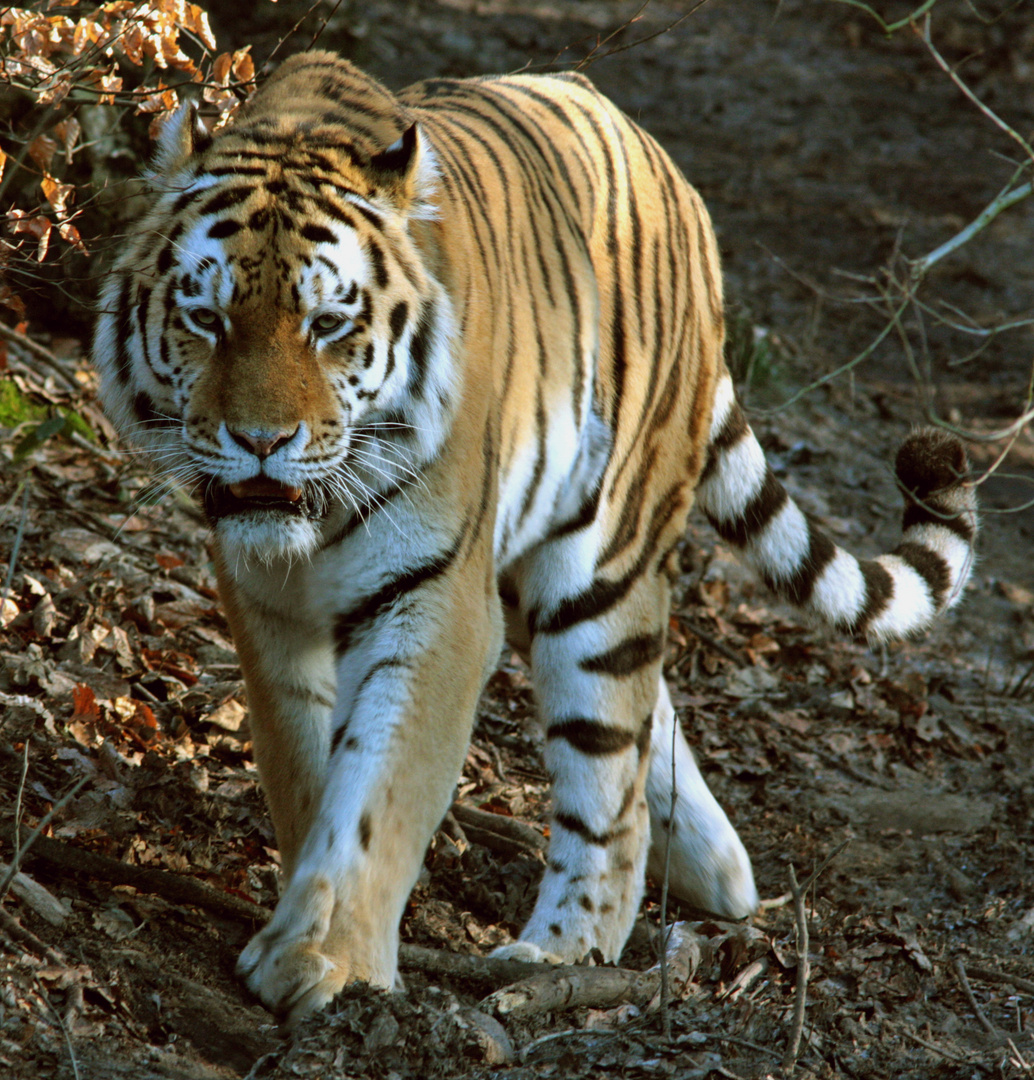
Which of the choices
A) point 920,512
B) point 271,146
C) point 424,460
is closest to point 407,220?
point 271,146

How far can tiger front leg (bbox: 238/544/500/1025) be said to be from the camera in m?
2.30

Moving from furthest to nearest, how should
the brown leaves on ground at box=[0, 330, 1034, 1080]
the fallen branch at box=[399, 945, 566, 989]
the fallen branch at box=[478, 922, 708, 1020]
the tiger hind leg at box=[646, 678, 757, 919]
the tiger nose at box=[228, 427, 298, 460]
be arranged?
the tiger hind leg at box=[646, 678, 757, 919], the fallen branch at box=[399, 945, 566, 989], the fallen branch at box=[478, 922, 708, 1020], the tiger nose at box=[228, 427, 298, 460], the brown leaves on ground at box=[0, 330, 1034, 1080]

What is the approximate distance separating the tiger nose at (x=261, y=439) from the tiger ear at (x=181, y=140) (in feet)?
2.03

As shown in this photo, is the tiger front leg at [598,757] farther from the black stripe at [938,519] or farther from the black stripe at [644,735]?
the black stripe at [938,519]

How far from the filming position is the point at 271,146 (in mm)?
2566

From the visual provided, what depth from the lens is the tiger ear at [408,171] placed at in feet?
8.32

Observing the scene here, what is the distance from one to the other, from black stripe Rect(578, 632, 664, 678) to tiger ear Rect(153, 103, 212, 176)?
5.18 feet

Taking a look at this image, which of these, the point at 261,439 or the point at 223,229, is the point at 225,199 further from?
the point at 261,439

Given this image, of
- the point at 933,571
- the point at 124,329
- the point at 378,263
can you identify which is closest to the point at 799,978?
the point at 378,263

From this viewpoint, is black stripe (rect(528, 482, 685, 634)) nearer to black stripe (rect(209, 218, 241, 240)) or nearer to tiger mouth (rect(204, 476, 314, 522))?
tiger mouth (rect(204, 476, 314, 522))

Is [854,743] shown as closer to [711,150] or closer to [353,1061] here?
[353,1061]

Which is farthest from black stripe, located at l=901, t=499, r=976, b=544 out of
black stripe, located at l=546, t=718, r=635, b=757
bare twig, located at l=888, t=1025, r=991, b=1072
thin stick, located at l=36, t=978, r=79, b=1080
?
thin stick, located at l=36, t=978, r=79, b=1080

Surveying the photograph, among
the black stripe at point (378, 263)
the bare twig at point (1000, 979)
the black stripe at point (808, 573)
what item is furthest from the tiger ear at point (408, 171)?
the bare twig at point (1000, 979)

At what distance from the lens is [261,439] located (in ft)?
7.60
